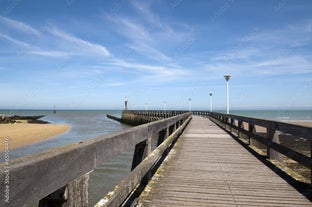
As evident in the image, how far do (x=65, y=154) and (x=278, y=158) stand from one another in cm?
593

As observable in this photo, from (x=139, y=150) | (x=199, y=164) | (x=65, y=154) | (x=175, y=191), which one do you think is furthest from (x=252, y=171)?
(x=65, y=154)

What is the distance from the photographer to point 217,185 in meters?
4.61

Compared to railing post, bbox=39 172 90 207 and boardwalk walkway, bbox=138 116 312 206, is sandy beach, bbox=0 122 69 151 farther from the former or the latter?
railing post, bbox=39 172 90 207

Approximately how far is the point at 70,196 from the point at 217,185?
10.3 feet

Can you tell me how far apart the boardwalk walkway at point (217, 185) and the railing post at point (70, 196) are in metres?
1.68

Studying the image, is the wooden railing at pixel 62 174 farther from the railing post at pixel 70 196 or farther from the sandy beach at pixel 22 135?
the sandy beach at pixel 22 135

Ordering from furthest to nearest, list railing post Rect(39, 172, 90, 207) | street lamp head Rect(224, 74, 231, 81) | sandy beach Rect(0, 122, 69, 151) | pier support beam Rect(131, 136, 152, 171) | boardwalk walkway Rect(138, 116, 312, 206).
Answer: street lamp head Rect(224, 74, 231, 81), sandy beach Rect(0, 122, 69, 151), pier support beam Rect(131, 136, 152, 171), boardwalk walkway Rect(138, 116, 312, 206), railing post Rect(39, 172, 90, 207)

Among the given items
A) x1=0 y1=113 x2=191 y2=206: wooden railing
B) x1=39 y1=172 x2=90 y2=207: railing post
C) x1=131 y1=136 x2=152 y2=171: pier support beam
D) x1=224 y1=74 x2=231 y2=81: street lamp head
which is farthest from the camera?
x1=224 y1=74 x2=231 y2=81: street lamp head

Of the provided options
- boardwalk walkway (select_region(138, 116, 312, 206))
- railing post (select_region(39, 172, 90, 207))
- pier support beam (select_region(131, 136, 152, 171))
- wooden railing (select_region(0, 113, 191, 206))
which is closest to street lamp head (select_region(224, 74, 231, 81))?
boardwalk walkway (select_region(138, 116, 312, 206))

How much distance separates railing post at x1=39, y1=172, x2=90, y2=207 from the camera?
189 centimetres

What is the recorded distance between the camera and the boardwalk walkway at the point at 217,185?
12.6 feet

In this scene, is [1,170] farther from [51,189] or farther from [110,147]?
[110,147]

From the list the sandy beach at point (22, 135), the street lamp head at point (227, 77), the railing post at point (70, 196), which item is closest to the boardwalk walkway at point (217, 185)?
the railing post at point (70, 196)

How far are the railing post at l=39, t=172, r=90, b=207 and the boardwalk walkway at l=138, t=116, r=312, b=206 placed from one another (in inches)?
66.2
